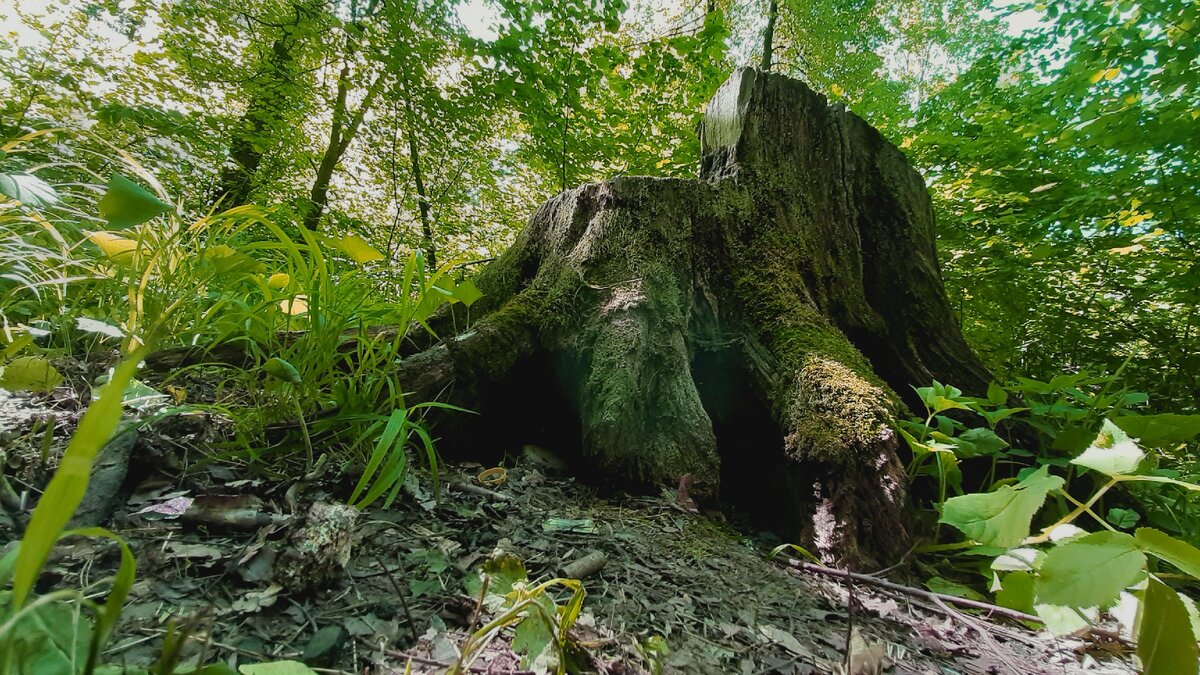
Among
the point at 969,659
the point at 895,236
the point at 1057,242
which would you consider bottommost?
the point at 969,659

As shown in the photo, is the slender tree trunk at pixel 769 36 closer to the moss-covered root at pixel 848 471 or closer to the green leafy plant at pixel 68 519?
the moss-covered root at pixel 848 471

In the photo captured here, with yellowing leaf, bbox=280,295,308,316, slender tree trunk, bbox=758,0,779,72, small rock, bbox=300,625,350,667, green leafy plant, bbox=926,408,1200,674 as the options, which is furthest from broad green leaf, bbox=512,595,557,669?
slender tree trunk, bbox=758,0,779,72

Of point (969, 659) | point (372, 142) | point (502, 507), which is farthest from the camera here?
point (372, 142)

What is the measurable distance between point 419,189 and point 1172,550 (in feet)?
22.4

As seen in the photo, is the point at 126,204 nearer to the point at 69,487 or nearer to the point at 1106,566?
the point at 69,487

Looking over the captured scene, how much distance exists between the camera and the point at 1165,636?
0.80m

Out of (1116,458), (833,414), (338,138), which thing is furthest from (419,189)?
(1116,458)

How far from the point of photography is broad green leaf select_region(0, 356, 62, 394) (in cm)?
121

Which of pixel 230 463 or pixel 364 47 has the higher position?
pixel 364 47

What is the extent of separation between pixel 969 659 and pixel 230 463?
1.83m

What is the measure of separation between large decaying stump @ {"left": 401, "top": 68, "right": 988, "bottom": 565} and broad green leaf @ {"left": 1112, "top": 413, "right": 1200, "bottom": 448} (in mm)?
771

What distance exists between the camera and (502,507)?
4.61 feet

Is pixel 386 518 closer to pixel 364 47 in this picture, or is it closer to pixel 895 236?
pixel 895 236

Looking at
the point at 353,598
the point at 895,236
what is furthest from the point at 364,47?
the point at 353,598
